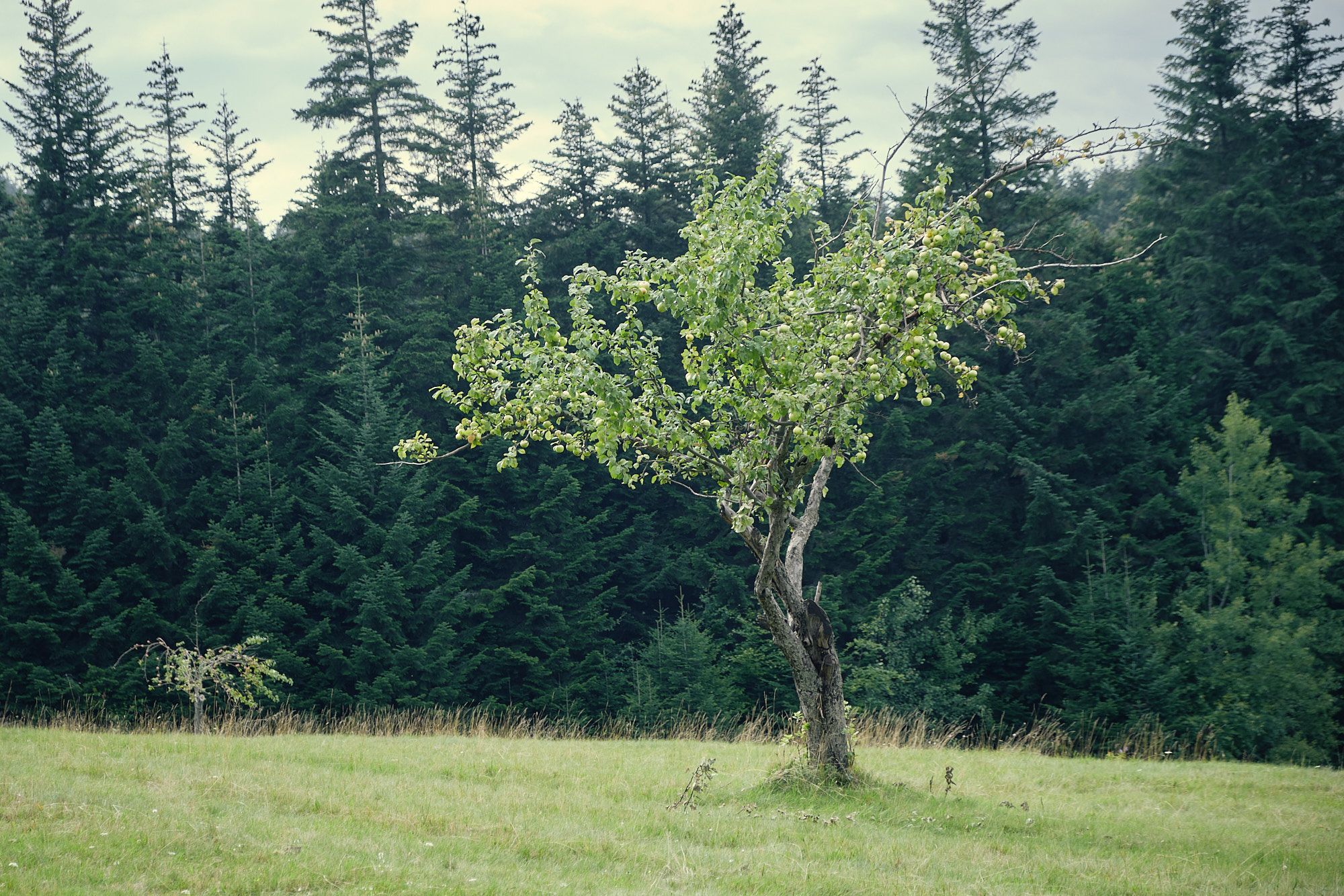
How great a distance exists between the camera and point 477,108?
37781 millimetres

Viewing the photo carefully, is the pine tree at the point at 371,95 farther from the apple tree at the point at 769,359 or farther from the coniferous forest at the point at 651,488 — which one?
the apple tree at the point at 769,359

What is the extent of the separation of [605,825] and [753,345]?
15.0ft

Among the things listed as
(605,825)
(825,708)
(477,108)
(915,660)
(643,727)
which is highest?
(477,108)

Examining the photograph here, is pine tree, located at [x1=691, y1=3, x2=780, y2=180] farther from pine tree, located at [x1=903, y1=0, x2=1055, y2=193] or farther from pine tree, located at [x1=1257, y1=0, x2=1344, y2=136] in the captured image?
pine tree, located at [x1=1257, y1=0, x2=1344, y2=136]

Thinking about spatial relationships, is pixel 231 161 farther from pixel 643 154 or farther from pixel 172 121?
pixel 643 154

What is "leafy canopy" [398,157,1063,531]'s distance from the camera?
27.6 feet

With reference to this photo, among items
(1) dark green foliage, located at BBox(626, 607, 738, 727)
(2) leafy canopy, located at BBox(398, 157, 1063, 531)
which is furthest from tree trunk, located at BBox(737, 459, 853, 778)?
(1) dark green foliage, located at BBox(626, 607, 738, 727)

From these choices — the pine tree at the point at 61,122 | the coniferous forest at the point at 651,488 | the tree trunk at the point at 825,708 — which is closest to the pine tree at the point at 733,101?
the coniferous forest at the point at 651,488

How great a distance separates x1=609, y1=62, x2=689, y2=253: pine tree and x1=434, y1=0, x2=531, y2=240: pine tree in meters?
5.08

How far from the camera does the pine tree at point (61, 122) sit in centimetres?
2870

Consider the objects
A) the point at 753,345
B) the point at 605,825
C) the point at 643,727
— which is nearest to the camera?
the point at 605,825

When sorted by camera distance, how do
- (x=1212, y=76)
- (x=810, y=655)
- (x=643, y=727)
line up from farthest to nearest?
(x=1212, y=76)
(x=643, y=727)
(x=810, y=655)

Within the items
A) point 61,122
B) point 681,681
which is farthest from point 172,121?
point 681,681

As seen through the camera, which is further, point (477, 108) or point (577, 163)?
point (477, 108)
